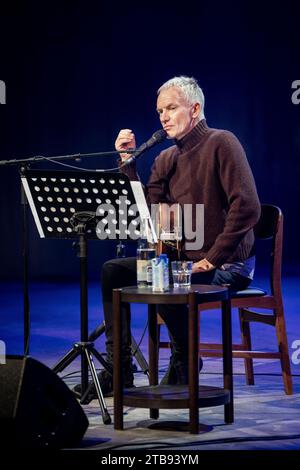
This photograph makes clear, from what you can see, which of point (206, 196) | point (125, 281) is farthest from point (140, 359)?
point (206, 196)

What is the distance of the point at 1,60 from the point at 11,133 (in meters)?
0.72

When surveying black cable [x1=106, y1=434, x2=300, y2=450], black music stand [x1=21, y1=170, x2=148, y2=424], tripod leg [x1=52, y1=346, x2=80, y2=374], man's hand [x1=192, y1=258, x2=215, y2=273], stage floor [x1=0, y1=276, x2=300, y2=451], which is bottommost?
stage floor [x1=0, y1=276, x2=300, y2=451]

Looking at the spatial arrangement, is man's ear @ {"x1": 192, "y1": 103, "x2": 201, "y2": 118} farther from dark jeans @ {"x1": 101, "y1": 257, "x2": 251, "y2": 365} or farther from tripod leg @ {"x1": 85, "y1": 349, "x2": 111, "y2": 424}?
tripod leg @ {"x1": 85, "y1": 349, "x2": 111, "y2": 424}

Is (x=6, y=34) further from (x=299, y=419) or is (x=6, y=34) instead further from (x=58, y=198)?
(x=299, y=419)

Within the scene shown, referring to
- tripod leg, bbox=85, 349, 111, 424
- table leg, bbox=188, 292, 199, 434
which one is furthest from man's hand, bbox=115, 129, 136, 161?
table leg, bbox=188, 292, 199, 434

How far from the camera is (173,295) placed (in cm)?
332

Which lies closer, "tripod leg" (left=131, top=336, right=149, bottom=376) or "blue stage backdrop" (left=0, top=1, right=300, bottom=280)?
"tripod leg" (left=131, top=336, right=149, bottom=376)

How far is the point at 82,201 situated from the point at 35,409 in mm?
1167

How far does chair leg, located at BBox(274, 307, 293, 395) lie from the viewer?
4078mm

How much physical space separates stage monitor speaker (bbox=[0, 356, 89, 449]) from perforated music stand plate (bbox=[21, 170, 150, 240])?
0.95 m

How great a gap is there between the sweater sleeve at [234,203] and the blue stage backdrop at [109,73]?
16.4 ft

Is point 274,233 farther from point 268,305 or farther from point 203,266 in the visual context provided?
point 203,266

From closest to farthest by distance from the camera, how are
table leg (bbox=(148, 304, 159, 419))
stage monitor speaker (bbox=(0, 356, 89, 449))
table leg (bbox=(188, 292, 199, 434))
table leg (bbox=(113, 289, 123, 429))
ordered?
stage monitor speaker (bbox=(0, 356, 89, 449))
table leg (bbox=(188, 292, 199, 434))
table leg (bbox=(113, 289, 123, 429))
table leg (bbox=(148, 304, 159, 419))
